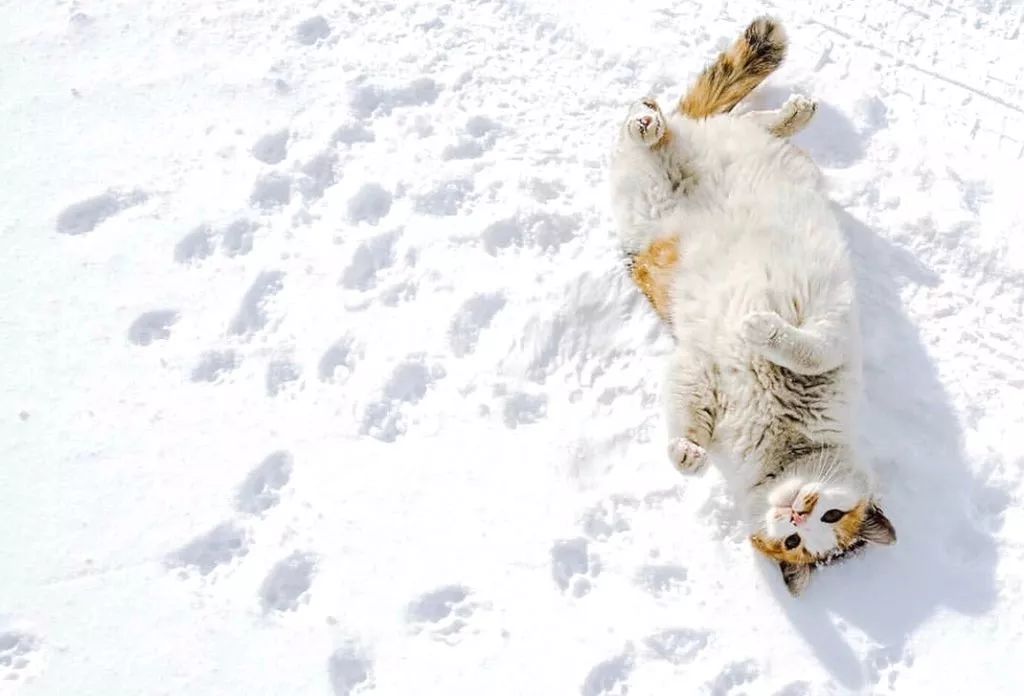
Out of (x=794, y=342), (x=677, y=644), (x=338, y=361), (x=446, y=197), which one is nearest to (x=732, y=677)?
(x=677, y=644)

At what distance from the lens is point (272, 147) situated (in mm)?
5242

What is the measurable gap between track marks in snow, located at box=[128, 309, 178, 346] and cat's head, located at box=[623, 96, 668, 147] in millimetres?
2584

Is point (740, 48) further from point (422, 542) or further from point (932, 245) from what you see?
point (422, 542)

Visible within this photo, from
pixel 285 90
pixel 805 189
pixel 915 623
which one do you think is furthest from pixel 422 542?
pixel 285 90

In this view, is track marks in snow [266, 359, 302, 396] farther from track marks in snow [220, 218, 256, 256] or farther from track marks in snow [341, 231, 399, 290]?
track marks in snow [220, 218, 256, 256]

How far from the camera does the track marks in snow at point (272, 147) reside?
5.21 m

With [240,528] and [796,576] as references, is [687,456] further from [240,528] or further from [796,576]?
[240,528]

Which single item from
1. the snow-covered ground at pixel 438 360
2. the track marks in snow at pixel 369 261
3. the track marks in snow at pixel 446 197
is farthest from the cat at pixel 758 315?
the track marks in snow at pixel 369 261

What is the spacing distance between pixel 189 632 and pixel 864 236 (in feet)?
12.7

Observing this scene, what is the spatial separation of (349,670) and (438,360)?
155 centimetres

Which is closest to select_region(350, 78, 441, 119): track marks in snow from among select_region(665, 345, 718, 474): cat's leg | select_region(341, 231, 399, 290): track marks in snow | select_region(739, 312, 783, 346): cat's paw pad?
select_region(341, 231, 399, 290): track marks in snow

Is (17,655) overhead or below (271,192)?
below

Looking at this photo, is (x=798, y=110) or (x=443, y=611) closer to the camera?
(x=443, y=611)

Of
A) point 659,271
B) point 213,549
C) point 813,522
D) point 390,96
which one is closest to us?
point 813,522
